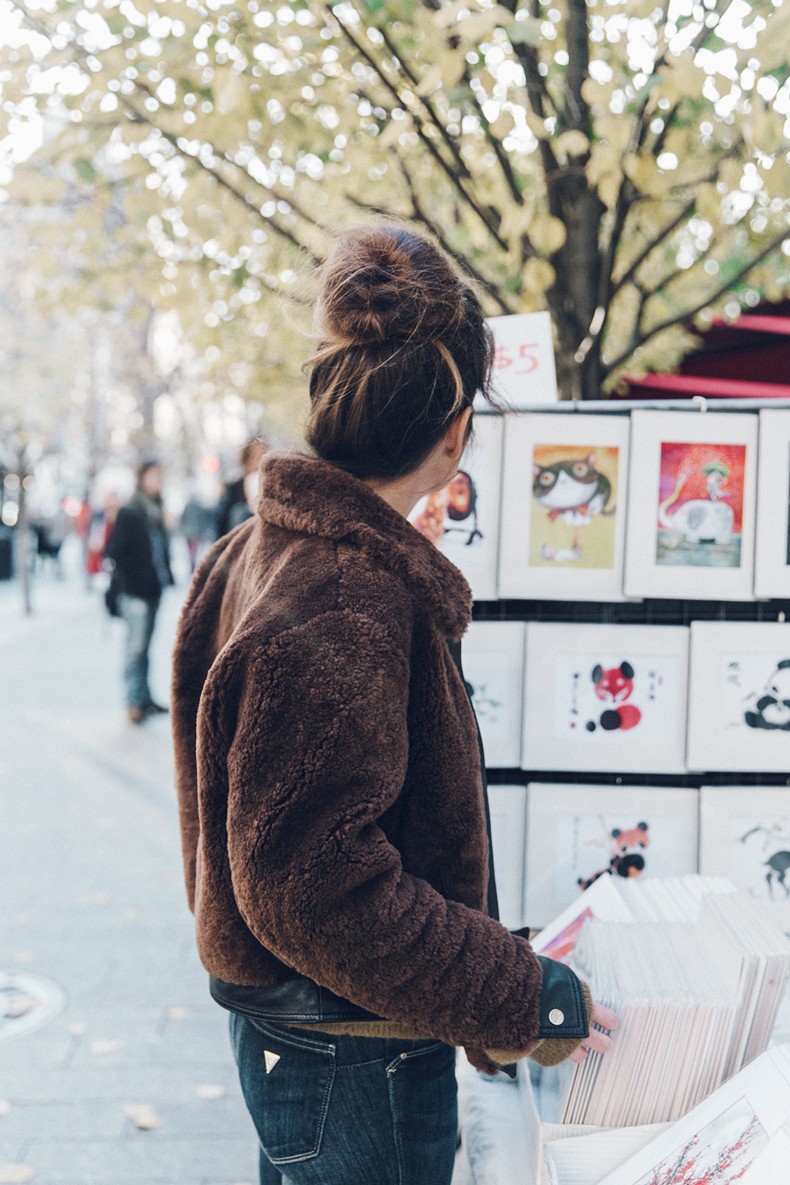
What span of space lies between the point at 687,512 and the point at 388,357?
47.1 inches

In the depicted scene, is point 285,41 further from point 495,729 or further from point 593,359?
point 495,729

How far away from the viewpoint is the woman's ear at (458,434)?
58.3 inches

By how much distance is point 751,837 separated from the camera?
2.48m

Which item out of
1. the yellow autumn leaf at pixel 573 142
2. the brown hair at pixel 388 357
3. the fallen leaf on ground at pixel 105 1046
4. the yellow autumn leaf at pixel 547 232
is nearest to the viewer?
the brown hair at pixel 388 357

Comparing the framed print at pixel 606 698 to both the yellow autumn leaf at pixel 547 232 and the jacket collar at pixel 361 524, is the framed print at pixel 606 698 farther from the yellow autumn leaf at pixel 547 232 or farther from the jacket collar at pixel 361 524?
the yellow autumn leaf at pixel 547 232

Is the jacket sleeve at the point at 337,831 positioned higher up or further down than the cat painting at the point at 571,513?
further down

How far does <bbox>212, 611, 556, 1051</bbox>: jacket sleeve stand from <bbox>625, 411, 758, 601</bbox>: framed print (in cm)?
119

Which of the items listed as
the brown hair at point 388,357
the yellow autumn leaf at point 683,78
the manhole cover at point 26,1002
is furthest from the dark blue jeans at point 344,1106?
the manhole cover at point 26,1002

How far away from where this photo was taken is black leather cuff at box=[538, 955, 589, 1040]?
4.80ft

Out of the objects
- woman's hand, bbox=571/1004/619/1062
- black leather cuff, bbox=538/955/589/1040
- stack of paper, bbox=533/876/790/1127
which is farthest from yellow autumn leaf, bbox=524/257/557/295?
black leather cuff, bbox=538/955/589/1040

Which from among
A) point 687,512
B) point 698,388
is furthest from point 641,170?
point 687,512

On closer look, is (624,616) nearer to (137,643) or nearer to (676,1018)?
(676,1018)

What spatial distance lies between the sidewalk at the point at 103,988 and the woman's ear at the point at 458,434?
2.42 meters

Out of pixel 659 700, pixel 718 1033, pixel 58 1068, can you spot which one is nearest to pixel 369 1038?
pixel 718 1033
